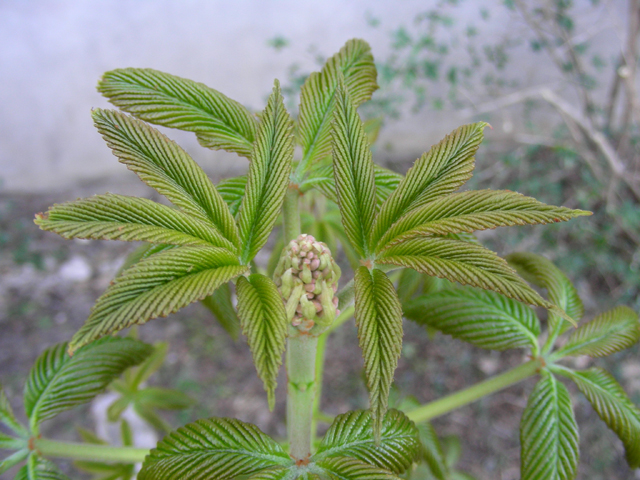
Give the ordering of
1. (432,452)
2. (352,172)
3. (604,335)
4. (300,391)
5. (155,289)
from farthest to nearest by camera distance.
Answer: (432,452), (604,335), (300,391), (352,172), (155,289)

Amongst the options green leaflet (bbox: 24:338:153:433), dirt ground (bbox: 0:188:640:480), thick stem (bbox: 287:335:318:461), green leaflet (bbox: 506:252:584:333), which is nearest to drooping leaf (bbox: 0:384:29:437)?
green leaflet (bbox: 24:338:153:433)

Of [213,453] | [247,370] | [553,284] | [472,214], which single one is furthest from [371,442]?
[247,370]

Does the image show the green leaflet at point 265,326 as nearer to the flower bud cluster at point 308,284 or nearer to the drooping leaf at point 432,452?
the flower bud cluster at point 308,284

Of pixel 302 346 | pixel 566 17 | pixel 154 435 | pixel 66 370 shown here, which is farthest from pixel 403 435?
pixel 566 17

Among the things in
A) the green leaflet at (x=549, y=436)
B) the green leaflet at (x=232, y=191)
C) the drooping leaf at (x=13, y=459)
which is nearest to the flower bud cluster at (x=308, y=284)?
the green leaflet at (x=232, y=191)

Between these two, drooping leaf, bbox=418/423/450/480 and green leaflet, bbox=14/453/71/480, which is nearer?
green leaflet, bbox=14/453/71/480

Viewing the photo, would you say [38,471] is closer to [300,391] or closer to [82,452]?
[82,452]

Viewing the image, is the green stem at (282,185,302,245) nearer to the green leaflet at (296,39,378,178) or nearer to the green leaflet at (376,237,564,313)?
the green leaflet at (296,39,378,178)
